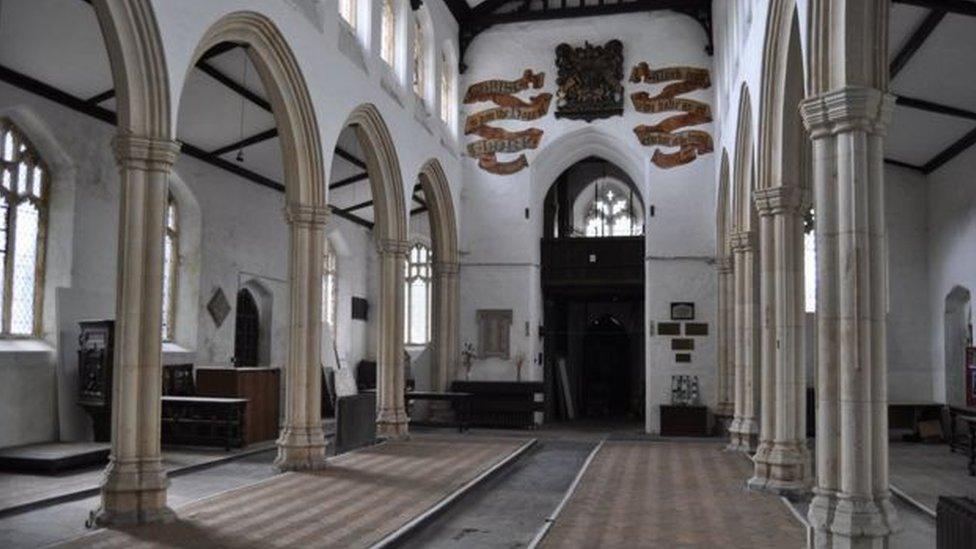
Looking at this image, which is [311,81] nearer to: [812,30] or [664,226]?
[812,30]

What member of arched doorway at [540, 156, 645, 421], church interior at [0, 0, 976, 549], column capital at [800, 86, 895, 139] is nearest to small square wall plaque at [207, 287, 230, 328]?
church interior at [0, 0, 976, 549]

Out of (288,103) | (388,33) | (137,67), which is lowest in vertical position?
(137,67)

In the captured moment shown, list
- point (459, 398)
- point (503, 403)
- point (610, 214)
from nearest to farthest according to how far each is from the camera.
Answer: point (459, 398)
point (503, 403)
point (610, 214)

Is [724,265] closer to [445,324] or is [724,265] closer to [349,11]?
[445,324]

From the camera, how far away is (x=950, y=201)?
57.0 feet

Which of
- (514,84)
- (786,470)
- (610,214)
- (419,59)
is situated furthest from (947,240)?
(610,214)

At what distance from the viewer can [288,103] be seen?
38.5ft

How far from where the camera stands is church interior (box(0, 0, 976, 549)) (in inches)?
310

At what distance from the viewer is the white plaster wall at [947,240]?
53.7 ft

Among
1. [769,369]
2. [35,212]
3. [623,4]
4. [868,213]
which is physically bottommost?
[769,369]

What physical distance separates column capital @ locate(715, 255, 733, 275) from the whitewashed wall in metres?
0.75

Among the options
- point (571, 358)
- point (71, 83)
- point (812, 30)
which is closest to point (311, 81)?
point (71, 83)

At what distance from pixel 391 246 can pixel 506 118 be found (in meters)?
5.68

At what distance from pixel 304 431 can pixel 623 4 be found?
12.6m
